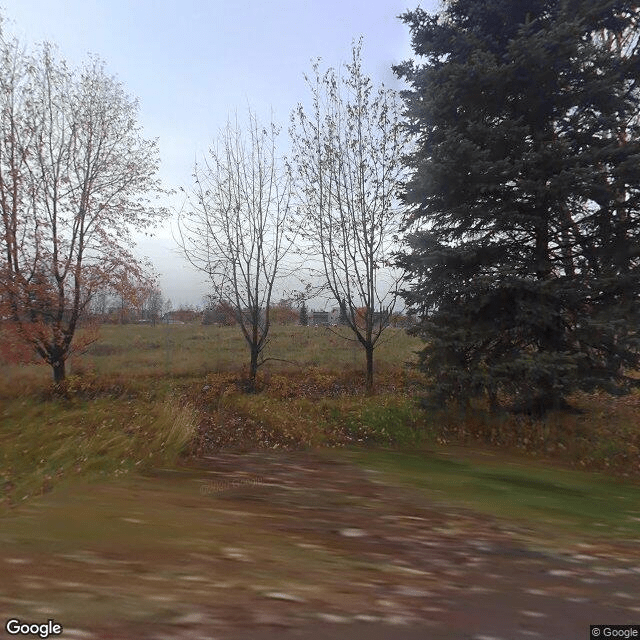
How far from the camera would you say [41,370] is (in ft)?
48.3

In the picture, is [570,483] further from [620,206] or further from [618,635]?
[620,206]

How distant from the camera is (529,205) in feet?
28.1

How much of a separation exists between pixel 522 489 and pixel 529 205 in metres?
5.44

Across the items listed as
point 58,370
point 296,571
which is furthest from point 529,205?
point 58,370

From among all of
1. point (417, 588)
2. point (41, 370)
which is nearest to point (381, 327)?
point (417, 588)

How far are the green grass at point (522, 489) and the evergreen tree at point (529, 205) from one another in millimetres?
1562

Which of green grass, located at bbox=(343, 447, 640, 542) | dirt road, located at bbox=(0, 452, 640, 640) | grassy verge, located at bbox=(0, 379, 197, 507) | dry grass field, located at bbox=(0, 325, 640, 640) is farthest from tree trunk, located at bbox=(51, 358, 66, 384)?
green grass, located at bbox=(343, 447, 640, 542)

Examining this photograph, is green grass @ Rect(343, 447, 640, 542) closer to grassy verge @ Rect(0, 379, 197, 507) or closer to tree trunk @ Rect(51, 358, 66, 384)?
grassy verge @ Rect(0, 379, 197, 507)

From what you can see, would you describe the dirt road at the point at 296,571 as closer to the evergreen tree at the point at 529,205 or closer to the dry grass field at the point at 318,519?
Answer: the dry grass field at the point at 318,519

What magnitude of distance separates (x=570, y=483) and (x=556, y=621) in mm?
4365

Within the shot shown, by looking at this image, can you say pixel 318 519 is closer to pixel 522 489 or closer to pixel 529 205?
pixel 522 489

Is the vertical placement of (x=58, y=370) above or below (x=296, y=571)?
above

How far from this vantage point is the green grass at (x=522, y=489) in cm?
448

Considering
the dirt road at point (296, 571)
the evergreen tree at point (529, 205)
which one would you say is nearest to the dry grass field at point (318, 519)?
the dirt road at point (296, 571)
